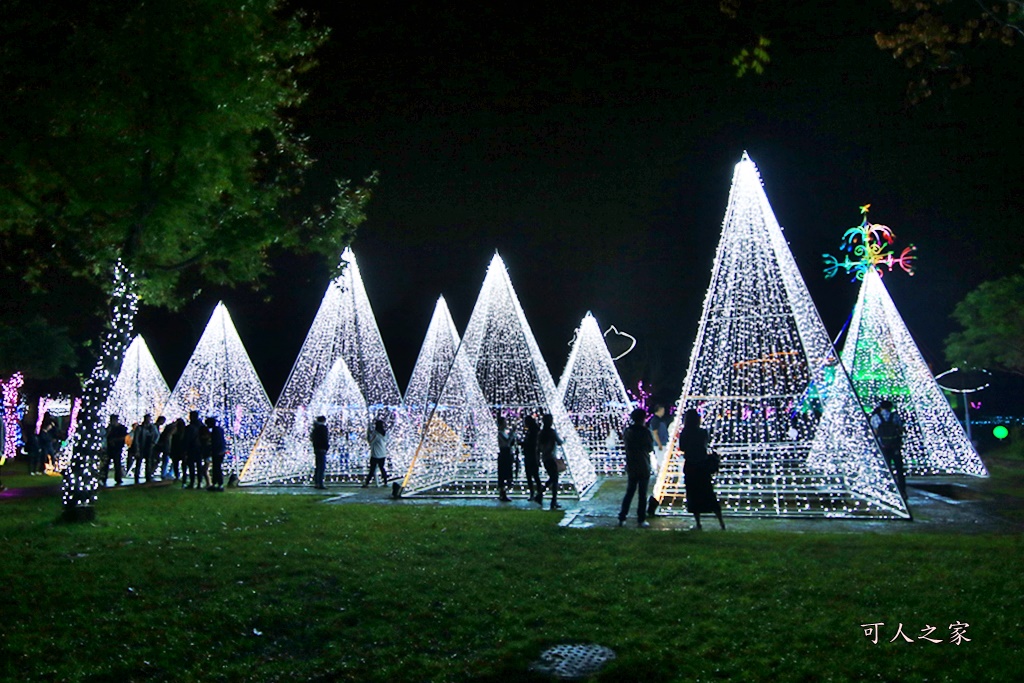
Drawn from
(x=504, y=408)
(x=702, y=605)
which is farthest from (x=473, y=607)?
(x=504, y=408)

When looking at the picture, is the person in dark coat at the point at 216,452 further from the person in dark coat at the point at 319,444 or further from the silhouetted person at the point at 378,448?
the silhouetted person at the point at 378,448

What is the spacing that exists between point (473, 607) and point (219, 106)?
7.70 meters

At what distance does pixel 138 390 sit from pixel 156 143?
17.8 meters

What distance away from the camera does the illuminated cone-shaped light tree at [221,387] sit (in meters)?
21.3

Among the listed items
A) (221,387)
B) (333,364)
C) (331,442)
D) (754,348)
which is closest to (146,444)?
(221,387)

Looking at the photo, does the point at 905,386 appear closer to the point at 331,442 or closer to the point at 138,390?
the point at 331,442

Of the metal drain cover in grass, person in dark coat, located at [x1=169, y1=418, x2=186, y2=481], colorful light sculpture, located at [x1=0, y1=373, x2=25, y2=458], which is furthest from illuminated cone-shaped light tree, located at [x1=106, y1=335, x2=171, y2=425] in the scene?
the metal drain cover in grass

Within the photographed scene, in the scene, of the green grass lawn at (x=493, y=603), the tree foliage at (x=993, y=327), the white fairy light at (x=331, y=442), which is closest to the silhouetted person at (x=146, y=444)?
the white fairy light at (x=331, y=442)

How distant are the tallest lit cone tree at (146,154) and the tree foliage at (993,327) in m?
20.9

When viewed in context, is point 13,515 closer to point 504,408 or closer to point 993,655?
point 504,408

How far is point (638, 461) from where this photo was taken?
33.9 feet

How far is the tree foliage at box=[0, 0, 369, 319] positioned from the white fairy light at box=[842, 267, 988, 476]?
1343 cm

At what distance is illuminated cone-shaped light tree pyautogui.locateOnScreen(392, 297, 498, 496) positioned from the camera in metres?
14.8

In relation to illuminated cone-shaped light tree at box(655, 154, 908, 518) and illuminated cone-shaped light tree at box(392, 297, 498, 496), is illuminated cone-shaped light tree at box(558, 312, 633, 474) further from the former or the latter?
illuminated cone-shaped light tree at box(655, 154, 908, 518)
